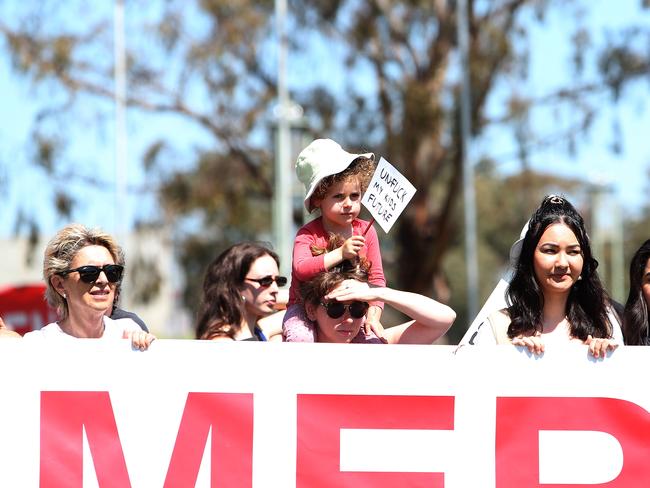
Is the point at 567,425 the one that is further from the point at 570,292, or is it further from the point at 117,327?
the point at 117,327

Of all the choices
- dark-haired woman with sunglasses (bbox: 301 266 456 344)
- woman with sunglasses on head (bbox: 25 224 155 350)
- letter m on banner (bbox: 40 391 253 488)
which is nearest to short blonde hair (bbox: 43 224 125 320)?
woman with sunglasses on head (bbox: 25 224 155 350)

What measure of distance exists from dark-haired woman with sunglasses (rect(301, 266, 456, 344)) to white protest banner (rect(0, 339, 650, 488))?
150 mm

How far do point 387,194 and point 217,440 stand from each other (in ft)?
3.40

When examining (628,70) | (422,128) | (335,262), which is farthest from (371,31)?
(335,262)

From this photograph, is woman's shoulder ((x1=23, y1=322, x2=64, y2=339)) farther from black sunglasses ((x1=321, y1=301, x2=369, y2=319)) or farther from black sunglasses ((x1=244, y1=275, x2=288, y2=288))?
black sunglasses ((x1=244, y1=275, x2=288, y2=288))

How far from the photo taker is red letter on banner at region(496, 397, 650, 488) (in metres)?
4.17

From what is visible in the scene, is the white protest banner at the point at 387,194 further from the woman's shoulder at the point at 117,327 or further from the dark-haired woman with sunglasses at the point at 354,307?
the woman's shoulder at the point at 117,327

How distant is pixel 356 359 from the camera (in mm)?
4199

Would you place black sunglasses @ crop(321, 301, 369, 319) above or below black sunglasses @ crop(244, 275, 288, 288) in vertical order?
below

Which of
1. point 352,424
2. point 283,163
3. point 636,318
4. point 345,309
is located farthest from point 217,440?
point 283,163

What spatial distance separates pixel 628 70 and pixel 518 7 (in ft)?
7.76

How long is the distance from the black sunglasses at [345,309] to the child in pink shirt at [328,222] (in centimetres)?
16

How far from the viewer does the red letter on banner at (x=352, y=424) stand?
416cm

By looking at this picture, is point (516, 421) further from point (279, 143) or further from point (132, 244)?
point (132, 244)
